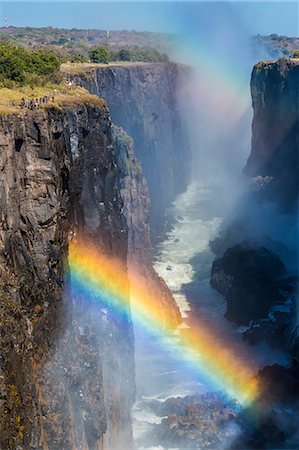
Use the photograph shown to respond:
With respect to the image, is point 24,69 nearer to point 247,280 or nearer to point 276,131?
point 247,280

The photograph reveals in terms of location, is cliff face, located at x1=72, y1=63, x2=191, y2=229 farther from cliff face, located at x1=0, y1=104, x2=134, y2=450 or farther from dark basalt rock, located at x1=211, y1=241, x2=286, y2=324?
cliff face, located at x1=0, y1=104, x2=134, y2=450

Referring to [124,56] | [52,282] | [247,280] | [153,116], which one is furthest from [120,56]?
[52,282]

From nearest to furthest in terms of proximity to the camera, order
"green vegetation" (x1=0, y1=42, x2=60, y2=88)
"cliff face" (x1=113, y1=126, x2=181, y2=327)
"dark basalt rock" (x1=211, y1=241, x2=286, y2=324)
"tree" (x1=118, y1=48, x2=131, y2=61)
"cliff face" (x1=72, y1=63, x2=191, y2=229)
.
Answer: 1. "green vegetation" (x1=0, y1=42, x2=60, y2=88)
2. "cliff face" (x1=113, y1=126, x2=181, y2=327)
3. "dark basalt rock" (x1=211, y1=241, x2=286, y2=324)
4. "cliff face" (x1=72, y1=63, x2=191, y2=229)
5. "tree" (x1=118, y1=48, x2=131, y2=61)

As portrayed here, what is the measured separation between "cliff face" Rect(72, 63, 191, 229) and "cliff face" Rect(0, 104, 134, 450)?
2637 centimetres

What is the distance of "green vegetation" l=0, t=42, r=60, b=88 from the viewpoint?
3341 cm

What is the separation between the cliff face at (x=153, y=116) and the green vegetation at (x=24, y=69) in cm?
1422

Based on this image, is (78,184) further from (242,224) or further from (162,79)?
(162,79)

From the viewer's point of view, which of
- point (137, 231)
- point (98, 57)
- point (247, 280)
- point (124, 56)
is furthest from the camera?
point (124, 56)

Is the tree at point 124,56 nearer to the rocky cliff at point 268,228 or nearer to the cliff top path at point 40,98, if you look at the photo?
the rocky cliff at point 268,228

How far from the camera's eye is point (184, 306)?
6141 centimetres

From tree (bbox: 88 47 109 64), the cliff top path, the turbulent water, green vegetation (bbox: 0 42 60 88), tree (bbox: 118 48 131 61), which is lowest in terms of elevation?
the turbulent water

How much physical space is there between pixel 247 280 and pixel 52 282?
126ft

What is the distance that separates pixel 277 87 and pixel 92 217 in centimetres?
5281

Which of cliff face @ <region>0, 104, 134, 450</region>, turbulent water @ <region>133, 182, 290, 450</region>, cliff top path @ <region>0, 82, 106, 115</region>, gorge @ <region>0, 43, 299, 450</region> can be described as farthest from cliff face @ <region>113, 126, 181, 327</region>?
cliff face @ <region>0, 104, 134, 450</region>
